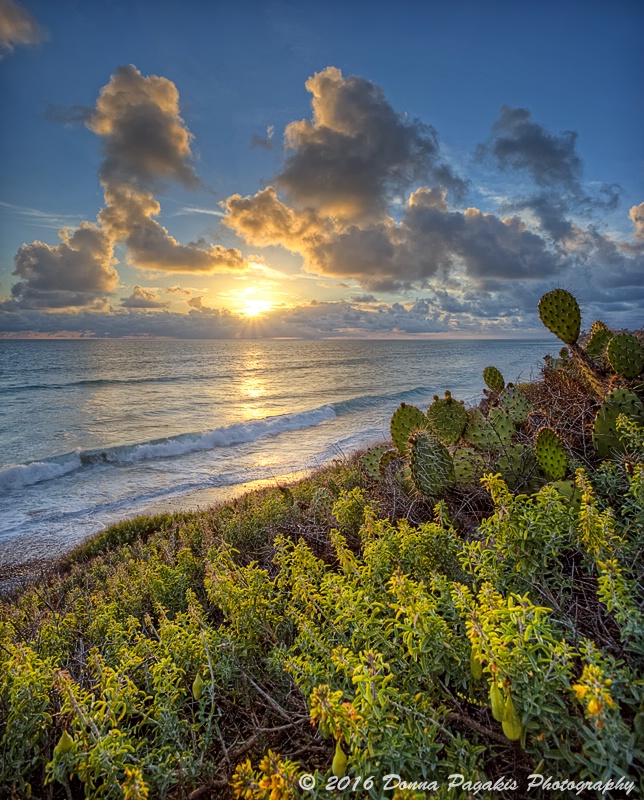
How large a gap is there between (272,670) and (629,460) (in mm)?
3452

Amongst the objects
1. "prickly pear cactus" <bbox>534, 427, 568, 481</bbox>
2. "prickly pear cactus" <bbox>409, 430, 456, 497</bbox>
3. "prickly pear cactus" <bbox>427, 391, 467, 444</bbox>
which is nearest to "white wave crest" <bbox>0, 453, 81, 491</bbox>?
"prickly pear cactus" <bbox>427, 391, 467, 444</bbox>

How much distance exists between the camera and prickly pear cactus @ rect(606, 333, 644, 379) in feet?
18.7

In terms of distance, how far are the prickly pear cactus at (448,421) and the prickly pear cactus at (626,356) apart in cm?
208

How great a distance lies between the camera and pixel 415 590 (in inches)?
85.2

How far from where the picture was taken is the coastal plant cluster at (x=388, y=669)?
163 cm

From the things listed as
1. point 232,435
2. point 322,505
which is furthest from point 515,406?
point 232,435

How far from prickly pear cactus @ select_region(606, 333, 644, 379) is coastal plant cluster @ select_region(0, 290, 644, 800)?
1036 millimetres

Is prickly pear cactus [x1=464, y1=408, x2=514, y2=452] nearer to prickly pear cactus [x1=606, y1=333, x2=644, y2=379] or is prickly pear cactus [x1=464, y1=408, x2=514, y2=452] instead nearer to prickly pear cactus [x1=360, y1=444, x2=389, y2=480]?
prickly pear cactus [x1=606, y1=333, x2=644, y2=379]

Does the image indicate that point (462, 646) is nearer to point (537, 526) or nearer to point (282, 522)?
point (537, 526)

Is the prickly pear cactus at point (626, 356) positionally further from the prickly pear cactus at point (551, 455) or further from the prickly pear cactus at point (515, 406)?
the prickly pear cactus at point (551, 455)

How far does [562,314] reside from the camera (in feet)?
21.1

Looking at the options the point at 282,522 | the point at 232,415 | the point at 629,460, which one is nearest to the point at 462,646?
the point at 629,460

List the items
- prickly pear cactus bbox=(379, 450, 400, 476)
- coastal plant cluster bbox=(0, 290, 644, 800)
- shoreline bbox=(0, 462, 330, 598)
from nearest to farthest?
coastal plant cluster bbox=(0, 290, 644, 800), prickly pear cactus bbox=(379, 450, 400, 476), shoreline bbox=(0, 462, 330, 598)

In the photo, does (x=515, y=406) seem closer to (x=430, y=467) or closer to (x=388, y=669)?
(x=430, y=467)
